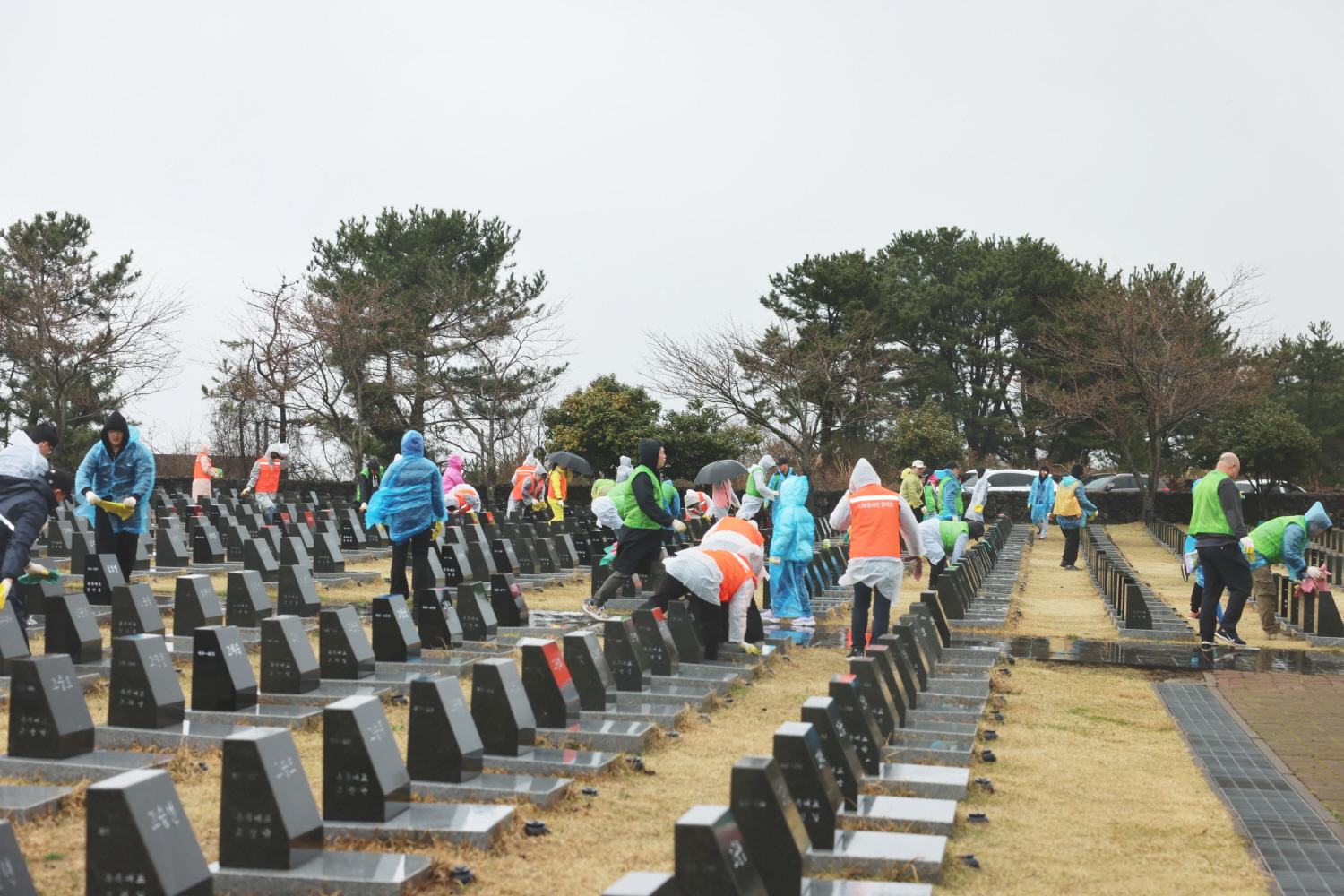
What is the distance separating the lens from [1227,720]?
7699mm

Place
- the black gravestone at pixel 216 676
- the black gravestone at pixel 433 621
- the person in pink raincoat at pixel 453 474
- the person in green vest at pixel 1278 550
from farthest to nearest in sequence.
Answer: the person in pink raincoat at pixel 453 474, the person in green vest at pixel 1278 550, the black gravestone at pixel 433 621, the black gravestone at pixel 216 676

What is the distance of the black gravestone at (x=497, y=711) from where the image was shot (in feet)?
18.7

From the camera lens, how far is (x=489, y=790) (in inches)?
201

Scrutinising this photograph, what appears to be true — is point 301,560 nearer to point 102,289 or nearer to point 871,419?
point 102,289

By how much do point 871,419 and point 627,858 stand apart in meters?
34.7

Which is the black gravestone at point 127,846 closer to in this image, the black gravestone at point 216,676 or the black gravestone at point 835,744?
the black gravestone at point 835,744

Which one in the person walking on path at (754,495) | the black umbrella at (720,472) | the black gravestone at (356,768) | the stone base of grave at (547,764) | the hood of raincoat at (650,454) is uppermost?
the hood of raincoat at (650,454)

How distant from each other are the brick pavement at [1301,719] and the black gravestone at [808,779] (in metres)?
2.78

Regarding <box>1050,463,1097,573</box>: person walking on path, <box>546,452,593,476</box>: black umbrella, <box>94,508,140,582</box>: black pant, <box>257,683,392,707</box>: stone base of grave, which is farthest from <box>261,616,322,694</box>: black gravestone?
<box>1050,463,1097,573</box>: person walking on path

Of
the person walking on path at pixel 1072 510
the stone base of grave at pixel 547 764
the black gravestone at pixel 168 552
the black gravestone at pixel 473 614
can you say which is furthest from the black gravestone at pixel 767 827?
the person walking on path at pixel 1072 510

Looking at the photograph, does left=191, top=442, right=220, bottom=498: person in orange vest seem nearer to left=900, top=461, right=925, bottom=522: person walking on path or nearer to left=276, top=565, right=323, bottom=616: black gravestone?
left=276, top=565, right=323, bottom=616: black gravestone

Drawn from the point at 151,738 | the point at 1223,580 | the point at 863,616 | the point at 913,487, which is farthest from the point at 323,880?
the point at 913,487

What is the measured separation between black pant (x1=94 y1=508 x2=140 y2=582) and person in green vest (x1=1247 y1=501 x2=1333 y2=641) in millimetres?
10398

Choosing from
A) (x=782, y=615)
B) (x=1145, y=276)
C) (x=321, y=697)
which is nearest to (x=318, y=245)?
(x=1145, y=276)
